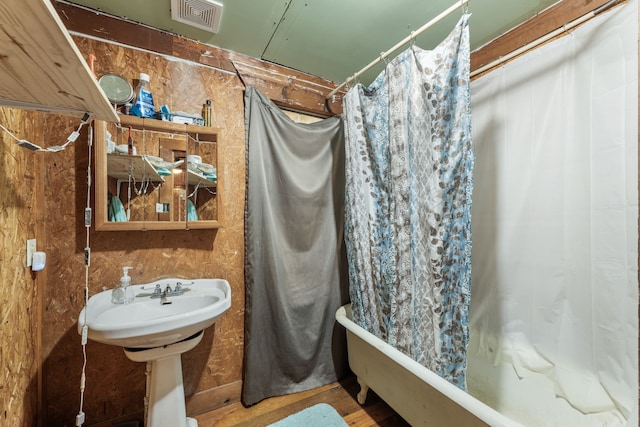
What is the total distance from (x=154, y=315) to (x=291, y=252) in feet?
2.82

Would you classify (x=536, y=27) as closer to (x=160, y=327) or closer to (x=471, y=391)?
(x=471, y=391)

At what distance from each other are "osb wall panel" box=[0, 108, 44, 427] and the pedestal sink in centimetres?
22

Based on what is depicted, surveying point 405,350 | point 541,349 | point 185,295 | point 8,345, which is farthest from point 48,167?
point 541,349

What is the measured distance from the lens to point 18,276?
1.05 metres

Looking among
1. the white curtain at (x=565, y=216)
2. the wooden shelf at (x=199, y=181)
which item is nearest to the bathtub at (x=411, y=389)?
the white curtain at (x=565, y=216)

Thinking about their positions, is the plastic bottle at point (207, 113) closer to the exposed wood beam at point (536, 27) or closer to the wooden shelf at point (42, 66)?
the wooden shelf at point (42, 66)

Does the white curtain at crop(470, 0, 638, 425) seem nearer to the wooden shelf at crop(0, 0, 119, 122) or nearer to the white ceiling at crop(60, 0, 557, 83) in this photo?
the white ceiling at crop(60, 0, 557, 83)

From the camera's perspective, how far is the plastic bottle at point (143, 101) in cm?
140

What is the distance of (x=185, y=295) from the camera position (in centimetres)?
139

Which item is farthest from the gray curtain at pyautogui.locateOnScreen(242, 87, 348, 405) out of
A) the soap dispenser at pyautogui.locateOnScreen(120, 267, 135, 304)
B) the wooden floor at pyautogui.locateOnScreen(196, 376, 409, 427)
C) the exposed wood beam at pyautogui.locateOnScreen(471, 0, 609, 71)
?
the exposed wood beam at pyautogui.locateOnScreen(471, 0, 609, 71)

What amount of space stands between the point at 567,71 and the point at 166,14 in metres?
2.09

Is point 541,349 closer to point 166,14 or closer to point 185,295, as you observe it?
point 185,295

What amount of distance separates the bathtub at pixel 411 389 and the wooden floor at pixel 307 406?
9cm

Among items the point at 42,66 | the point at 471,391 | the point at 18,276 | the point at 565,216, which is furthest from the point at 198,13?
the point at 471,391
